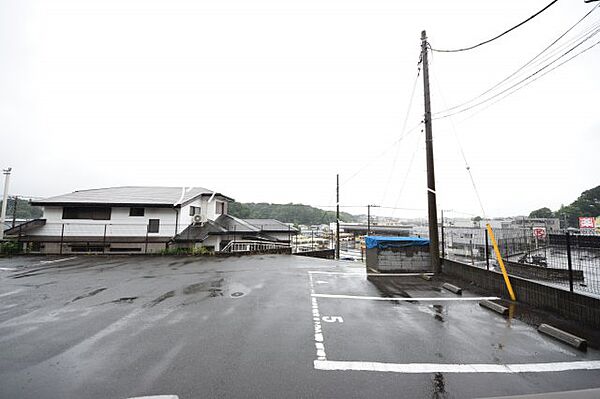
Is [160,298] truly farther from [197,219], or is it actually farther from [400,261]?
[197,219]

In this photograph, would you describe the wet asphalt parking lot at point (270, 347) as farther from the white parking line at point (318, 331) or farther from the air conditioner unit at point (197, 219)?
the air conditioner unit at point (197, 219)

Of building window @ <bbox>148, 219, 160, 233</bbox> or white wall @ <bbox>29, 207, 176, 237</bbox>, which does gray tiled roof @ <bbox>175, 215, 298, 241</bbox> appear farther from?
building window @ <bbox>148, 219, 160, 233</bbox>

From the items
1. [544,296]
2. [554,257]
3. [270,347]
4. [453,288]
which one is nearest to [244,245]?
[453,288]

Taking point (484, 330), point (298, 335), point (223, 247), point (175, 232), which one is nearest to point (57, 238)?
point (175, 232)

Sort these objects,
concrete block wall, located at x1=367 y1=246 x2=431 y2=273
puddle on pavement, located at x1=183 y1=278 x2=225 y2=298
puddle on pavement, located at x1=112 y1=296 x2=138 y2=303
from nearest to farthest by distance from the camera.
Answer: puddle on pavement, located at x1=112 y1=296 x2=138 y2=303, puddle on pavement, located at x1=183 y1=278 x2=225 y2=298, concrete block wall, located at x1=367 y1=246 x2=431 y2=273

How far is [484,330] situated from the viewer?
12.3ft

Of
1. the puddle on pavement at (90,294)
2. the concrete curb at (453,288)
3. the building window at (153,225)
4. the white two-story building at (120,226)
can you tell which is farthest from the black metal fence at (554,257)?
the building window at (153,225)

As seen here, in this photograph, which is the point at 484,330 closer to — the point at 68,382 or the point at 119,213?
the point at 68,382

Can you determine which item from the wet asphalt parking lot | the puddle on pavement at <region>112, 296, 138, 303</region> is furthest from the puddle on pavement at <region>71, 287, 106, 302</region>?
the puddle on pavement at <region>112, 296, 138, 303</region>

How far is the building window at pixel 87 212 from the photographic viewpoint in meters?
15.6

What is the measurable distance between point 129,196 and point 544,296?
22.1 m

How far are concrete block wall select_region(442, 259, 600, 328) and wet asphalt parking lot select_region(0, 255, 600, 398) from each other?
846 millimetres

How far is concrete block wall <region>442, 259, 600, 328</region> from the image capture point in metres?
3.72

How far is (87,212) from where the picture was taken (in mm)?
15648
